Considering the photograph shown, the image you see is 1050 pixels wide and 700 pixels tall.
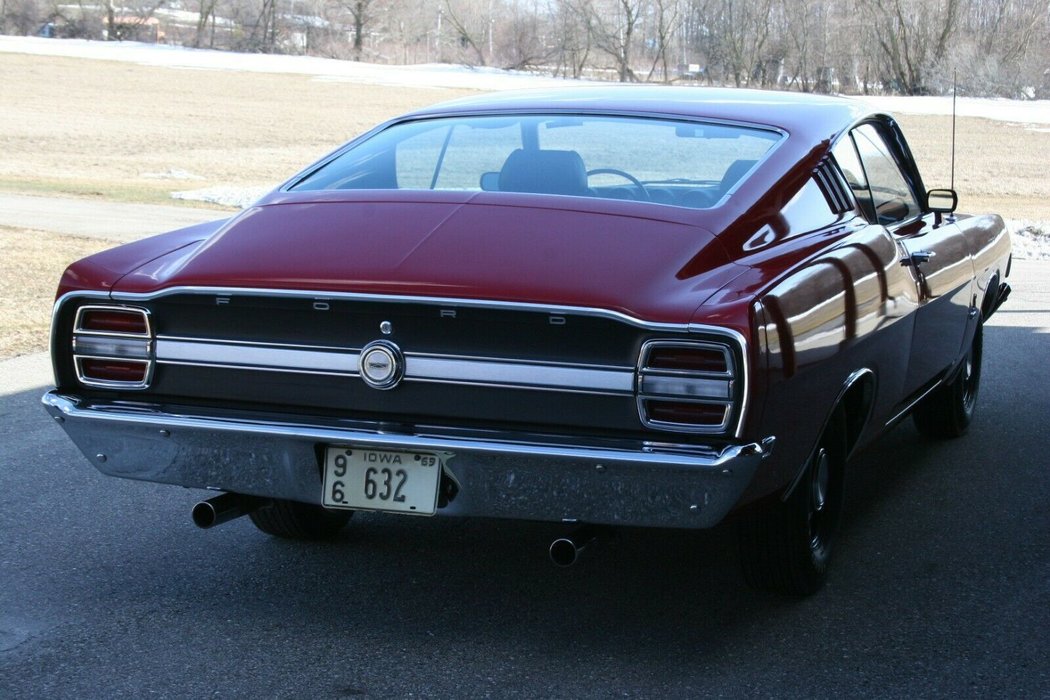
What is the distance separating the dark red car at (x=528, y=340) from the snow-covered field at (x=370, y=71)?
3742cm

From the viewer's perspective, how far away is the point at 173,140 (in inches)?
1271

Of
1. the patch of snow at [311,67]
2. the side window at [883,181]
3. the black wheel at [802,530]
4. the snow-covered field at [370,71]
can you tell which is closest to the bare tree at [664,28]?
the snow-covered field at [370,71]

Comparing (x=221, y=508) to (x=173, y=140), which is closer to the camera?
(x=221, y=508)

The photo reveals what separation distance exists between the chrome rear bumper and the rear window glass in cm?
99

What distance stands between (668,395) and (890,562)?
5.27 ft

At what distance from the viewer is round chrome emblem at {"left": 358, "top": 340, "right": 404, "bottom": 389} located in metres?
3.50

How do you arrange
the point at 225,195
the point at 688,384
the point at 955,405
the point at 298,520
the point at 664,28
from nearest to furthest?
the point at 688,384
the point at 298,520
the point at 955,405
the point at 225,195
the point at 664,28

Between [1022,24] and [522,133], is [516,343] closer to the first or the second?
[522,133]

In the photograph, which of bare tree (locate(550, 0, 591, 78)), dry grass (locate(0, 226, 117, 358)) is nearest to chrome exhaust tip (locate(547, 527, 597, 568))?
dry grass (locate(0, 226, 117, 358))

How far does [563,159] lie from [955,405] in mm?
2707

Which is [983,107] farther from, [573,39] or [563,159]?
[563,159]

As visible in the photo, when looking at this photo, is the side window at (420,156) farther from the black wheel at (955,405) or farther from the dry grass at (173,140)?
the dry grass at (173,140)

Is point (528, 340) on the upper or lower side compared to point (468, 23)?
lower

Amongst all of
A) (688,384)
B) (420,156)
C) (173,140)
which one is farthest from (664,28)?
(688,384)
